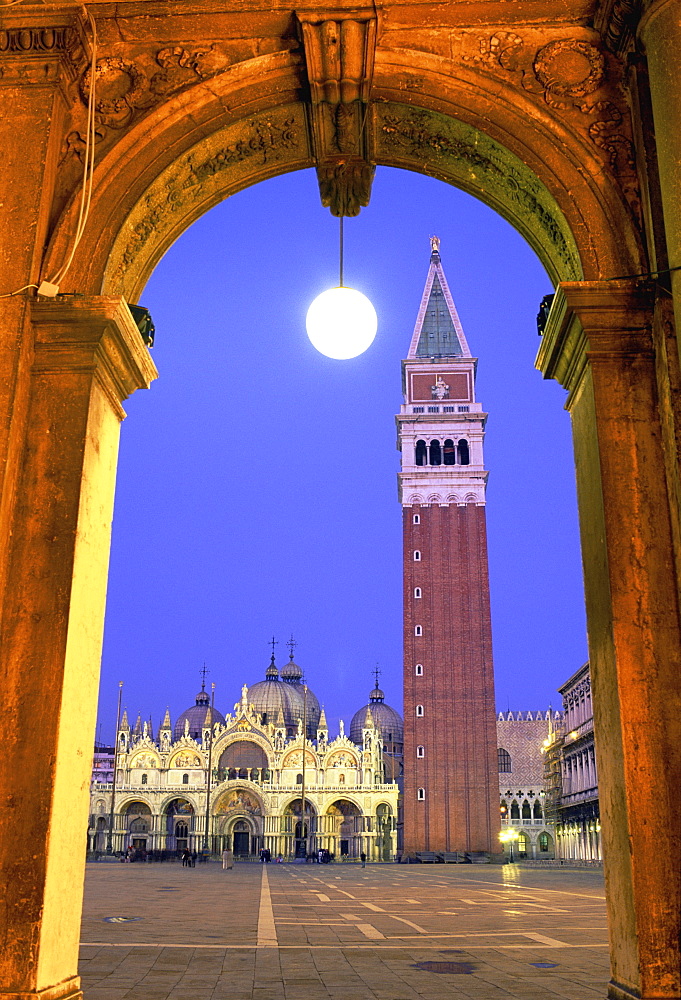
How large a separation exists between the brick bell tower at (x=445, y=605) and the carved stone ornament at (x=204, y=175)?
5518cm

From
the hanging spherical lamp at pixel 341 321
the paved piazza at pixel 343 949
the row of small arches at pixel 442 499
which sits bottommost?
the paved piazza at pixel 343 949

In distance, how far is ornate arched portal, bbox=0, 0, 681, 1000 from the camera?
517cm

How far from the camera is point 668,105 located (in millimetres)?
5523

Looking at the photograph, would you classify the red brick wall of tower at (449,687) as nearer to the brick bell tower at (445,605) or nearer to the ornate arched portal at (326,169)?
the brick bell tower at (445,605)

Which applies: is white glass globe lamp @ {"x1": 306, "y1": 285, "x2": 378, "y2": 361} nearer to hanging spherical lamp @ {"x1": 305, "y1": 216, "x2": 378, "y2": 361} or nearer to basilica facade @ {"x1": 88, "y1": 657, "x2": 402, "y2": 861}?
hanging spherical lamp @ {"x1": 305, "y1": 216, "x2": 378, "y2": 361}

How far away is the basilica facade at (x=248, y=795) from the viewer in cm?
6912

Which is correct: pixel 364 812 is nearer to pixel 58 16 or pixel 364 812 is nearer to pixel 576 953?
pixel 576 953

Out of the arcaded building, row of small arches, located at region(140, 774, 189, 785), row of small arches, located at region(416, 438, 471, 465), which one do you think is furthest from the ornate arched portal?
the arcaded building

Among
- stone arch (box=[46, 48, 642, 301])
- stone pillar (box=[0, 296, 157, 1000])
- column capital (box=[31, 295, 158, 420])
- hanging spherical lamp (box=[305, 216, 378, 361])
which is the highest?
stone arch (box=[46, 48, 642, 301])

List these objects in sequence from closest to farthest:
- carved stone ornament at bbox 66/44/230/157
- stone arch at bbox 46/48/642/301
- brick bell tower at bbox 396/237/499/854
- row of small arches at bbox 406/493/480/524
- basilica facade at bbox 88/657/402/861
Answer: stone arch at bbox 46/48/642/301 < carved stone ornament at bbox 66/44/230/157 < brick bell tower at bbox 396/237/499/854 < row of small arches at bbox 406/493/480/524 < basilica facade at bbox 88/657/402/861

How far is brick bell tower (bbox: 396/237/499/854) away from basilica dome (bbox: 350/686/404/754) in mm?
27536

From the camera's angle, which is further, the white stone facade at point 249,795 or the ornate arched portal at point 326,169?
the white stone facade at point 249,795

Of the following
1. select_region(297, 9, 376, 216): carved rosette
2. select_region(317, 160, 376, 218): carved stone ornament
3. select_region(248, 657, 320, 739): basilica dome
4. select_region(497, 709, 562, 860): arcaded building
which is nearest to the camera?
select_region(297, 9, 376, 216): carved rosette

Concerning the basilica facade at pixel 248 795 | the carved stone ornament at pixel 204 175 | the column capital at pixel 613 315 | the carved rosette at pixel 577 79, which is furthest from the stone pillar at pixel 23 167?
the basilica facade at pixel 248 795
